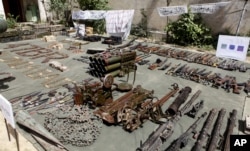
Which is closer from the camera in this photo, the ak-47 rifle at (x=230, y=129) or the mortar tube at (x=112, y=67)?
the ak-47 rifle at (x=230, y=129)

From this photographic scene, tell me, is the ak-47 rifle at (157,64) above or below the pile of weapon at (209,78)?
above

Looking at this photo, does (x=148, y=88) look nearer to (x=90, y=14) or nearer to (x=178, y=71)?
(x=178, y=71)

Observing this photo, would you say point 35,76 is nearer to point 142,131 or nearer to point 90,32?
point 142,131

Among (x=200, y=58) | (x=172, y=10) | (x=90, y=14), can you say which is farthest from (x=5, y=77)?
(x=172, y=10)

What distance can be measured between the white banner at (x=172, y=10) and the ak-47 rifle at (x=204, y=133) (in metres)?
7.57

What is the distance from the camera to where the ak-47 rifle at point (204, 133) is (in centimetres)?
440

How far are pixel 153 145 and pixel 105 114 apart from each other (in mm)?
1424

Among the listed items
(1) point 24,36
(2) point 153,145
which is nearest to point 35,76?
(2) point 153,145

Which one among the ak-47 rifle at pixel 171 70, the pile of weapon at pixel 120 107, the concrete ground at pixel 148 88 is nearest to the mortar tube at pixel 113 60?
the concrete ground at pixel 148 88

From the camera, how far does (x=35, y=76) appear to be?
307 inches

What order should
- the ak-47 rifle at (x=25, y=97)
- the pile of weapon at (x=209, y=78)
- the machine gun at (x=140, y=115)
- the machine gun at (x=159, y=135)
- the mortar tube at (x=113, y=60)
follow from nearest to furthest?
1. the machine gun at (x=159, y=135)
2. the machine gun at (x=140, y=115)
3. the ak-47 rifle at (x=25, y=97)
4. the pile of weapon at (x=209, y=78)
5. the mortar tube at (x=113, y=60)

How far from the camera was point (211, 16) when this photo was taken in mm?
12008

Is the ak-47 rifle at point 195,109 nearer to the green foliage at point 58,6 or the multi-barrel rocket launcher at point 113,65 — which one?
the multi-barrel rocket launcher at point 113,65

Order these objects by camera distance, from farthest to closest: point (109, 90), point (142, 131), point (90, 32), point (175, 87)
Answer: point (90, 32) < point (175, 87) < point (109, 90) < point (142, 131)
